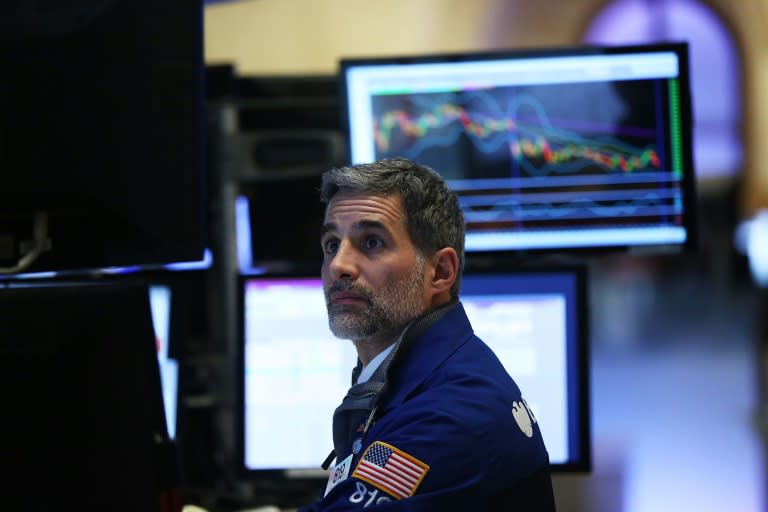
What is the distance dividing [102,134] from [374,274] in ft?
1.55

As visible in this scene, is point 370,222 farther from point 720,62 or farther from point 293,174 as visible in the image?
point 720,62

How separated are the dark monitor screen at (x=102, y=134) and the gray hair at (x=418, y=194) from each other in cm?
30

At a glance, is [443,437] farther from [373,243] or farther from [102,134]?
[102,134]

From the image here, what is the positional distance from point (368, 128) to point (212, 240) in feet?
2.18

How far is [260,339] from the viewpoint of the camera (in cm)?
214

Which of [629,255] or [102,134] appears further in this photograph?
[629,255]

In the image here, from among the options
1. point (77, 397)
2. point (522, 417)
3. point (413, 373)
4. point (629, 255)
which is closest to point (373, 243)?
point (413, 373)

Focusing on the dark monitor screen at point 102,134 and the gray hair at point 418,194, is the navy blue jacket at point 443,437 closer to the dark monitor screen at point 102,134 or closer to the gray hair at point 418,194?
the gray hair at point 418,194

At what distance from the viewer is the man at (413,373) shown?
1.31 m

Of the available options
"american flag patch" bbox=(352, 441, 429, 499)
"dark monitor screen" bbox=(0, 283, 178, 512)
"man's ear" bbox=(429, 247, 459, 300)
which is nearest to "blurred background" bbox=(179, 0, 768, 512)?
"man's ear" bbox=(429, 247, 459, 300)

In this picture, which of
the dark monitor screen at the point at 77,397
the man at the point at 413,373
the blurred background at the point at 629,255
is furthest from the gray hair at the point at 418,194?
the blurred background at the point at 629,255

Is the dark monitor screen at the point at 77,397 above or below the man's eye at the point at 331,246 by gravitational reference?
below

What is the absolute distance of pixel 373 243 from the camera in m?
1.63

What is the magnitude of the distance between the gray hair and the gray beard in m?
0.05
